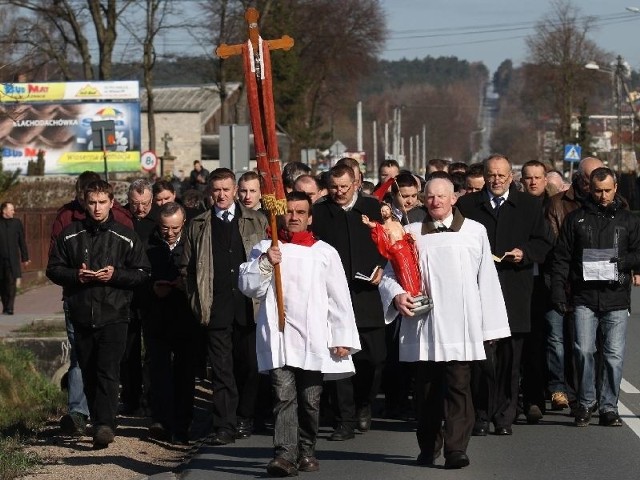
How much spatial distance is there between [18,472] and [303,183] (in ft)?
10.7

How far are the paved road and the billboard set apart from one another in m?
43.0

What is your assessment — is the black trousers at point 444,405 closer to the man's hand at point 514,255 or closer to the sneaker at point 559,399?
the man's hand at point 514,255

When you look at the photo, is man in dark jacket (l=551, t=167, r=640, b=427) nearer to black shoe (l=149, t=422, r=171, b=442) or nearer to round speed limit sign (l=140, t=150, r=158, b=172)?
black shoe (l=149, t=422, r=171, b=442)

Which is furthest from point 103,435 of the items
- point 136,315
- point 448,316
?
point 448,316

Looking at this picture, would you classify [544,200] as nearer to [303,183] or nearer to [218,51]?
[303,183]

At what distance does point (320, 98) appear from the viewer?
288 ft

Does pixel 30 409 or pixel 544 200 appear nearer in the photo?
pixel 544 200

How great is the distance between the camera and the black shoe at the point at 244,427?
11062 millimetres

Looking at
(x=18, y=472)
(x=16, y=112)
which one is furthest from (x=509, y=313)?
(x=16, y=112)

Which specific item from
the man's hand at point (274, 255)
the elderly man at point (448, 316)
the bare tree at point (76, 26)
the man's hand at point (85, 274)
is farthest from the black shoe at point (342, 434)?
the bare tree at point (76, 26)

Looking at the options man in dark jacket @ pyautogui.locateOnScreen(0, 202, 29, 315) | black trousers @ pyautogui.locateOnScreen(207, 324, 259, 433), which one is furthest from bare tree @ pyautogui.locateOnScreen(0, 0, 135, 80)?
black trousers @ pyautogui.locateOnScreen(207, 324, 259, 433)

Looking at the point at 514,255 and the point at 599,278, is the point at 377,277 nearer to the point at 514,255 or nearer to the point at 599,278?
the point at 514,255

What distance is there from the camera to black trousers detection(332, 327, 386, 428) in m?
10.8

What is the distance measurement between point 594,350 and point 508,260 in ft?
3.49
